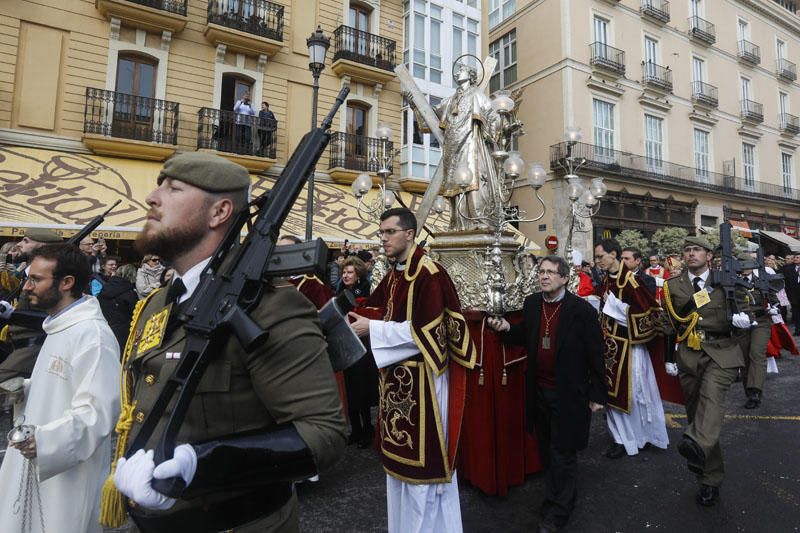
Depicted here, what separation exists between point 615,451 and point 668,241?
17310 millimetres

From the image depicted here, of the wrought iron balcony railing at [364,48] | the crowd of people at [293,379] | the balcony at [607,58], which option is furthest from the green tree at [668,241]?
the crowd of people at [293,379]

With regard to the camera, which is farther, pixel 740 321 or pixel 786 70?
pixel 786 70

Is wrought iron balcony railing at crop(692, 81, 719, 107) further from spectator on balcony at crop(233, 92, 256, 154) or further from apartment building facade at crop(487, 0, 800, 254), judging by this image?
spectator on balcony at crop(233, 92, 256, 154)

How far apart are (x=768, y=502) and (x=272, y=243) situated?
453 cm

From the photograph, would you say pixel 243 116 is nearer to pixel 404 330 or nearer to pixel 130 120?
pixel 130 120

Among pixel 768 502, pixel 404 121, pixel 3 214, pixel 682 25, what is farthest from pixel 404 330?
pixel 682 25

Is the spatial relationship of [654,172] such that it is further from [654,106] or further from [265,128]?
[265,128]

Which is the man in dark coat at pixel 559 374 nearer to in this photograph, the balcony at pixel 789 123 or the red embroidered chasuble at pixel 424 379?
the red embroidered chasuble at pixel 424 379

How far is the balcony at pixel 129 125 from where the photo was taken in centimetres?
1186

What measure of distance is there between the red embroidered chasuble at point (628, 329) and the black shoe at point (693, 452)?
120 cm

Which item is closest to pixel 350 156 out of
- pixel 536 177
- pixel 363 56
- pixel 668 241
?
pixel 363 56

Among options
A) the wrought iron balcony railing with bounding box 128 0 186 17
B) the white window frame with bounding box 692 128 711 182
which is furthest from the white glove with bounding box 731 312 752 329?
the white window frame with bounding box 692 128 711 182

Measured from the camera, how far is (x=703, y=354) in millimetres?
4094

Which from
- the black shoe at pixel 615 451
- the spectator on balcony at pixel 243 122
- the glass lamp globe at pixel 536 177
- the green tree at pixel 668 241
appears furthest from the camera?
the green tree at pixel 668 241
